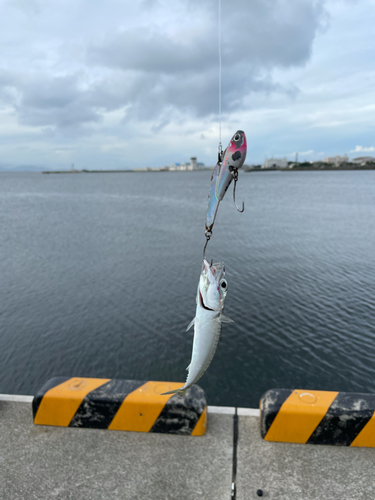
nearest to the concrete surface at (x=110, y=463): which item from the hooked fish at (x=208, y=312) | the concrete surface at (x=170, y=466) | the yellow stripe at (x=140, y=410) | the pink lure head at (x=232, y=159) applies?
the concrete surface at (x=170, y=466)

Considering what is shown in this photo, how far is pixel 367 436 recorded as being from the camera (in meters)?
6.39

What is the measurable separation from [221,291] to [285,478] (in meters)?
5.13

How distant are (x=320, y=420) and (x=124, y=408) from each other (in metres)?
3.93

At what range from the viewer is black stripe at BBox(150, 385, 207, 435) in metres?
6.61

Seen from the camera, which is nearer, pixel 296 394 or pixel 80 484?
pixel 80 484

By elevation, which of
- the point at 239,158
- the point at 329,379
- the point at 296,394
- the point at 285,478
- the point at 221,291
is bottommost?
the point at 329,379

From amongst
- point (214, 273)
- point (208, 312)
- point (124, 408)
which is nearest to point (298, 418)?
point (124, 408)

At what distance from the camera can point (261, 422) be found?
263 inches

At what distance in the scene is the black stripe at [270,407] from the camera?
649 centimetres

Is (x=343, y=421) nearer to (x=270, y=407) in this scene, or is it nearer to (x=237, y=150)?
(x=270, y=407)

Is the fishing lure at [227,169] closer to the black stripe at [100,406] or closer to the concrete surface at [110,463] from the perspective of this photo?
the concrete surface at [110,463]

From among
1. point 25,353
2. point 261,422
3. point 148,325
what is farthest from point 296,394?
point 25,353

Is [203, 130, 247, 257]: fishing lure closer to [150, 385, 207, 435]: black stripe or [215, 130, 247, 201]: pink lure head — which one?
[215, 130, 247, 201]: pink lure head

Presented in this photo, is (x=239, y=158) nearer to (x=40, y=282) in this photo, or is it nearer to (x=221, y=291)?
(x=221, y=291)
